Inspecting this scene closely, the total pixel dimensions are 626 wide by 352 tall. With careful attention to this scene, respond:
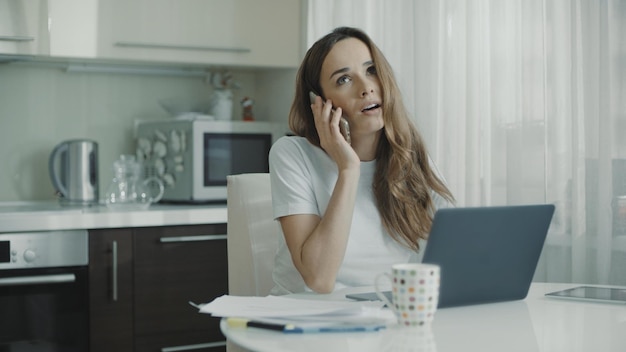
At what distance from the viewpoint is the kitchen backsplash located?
3.35m

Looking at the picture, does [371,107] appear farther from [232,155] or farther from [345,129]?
[232,155]

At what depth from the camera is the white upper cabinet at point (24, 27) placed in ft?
9.82

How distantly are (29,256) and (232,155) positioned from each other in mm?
916

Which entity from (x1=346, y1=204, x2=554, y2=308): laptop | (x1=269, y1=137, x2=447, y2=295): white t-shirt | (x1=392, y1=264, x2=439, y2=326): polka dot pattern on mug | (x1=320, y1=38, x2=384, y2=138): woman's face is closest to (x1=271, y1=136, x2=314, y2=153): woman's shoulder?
(x1=269, y1=137, x2=447, y2=295): white t-shirt

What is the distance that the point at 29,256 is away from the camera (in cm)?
273

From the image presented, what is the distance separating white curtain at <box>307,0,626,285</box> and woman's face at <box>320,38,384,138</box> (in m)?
0.53

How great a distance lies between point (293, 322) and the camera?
1239 mm

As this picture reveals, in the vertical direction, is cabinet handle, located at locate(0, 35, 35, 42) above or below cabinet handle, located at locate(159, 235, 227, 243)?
above

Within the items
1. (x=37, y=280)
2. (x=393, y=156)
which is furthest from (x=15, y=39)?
(x=393, y=156)

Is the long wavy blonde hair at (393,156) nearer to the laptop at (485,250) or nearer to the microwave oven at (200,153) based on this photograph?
the laptop at (485,250)

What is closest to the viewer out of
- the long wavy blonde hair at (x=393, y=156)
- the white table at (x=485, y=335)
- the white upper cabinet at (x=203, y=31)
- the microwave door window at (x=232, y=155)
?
the white table at (x=485, y=335)

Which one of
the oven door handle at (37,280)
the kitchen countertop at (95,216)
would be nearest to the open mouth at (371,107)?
the kitchen countertop at (95,216)

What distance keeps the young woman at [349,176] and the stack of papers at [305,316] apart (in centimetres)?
43

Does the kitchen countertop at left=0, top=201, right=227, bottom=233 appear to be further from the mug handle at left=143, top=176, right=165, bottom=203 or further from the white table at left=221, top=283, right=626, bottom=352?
the white table at left=221, top=283, right=626, bottom=352
